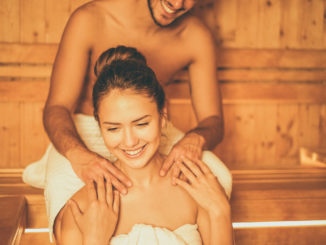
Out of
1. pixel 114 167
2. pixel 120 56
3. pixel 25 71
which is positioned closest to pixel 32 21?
pixel 25 71

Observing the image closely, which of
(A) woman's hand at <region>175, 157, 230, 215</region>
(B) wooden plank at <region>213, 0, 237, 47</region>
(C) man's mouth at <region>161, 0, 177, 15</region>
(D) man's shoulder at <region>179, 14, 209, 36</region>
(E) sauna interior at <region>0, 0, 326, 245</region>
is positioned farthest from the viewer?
(B) wooden plank at <region>213, 0, 237, 47</region>

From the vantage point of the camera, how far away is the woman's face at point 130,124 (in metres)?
1.37

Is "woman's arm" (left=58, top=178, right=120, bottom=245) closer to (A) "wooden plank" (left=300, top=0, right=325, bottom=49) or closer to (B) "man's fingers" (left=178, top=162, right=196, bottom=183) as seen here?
(B) "man's fingers" (left=178, top=162, right=196, bottom=183)

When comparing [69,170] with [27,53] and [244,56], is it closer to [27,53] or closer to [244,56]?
[27,53]

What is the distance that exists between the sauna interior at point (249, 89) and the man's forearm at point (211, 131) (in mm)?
396

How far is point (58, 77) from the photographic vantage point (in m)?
1.98

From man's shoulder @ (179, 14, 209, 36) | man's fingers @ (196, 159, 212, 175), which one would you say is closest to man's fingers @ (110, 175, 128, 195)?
man's fingers @ (196, 159, 212, 175)

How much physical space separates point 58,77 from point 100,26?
1.25 ft

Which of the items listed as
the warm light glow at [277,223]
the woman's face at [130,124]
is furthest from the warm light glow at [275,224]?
the woman's face at [130,124]

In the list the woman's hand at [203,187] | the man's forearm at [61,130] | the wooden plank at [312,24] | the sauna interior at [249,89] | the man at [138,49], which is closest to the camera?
the woman's hand at [203,187]

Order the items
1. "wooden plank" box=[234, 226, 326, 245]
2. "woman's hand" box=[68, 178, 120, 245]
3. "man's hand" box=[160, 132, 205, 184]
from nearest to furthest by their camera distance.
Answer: "woman's hand" box=[68, 178, 120, 245]
"man's hand" box=[160, 132, 205, 184]
"wooden plank" box=[234, 226, 326, 245]

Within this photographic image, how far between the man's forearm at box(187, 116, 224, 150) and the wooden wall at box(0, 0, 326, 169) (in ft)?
2.76

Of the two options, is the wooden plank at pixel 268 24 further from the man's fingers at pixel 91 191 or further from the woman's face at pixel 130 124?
the man's fingers at pixel 91 191

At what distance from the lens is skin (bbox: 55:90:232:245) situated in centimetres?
138
